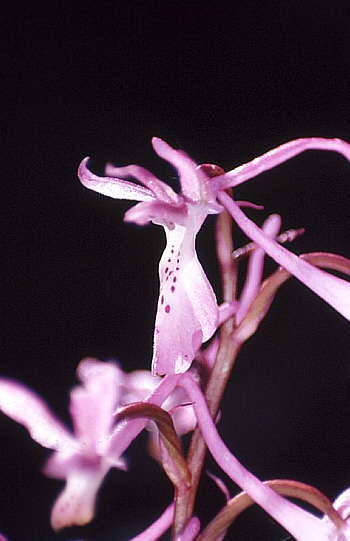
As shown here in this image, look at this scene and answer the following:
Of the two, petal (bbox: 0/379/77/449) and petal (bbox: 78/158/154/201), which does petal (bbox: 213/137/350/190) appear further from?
petal (bbox: 0/379/77/449)

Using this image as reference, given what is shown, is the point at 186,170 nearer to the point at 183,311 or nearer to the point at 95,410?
the point at 183,311

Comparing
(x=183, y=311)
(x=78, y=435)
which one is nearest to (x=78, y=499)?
(x=78, y=435)

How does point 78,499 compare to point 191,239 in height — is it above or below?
below

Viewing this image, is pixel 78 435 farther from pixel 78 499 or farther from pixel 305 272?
pixel 305 272

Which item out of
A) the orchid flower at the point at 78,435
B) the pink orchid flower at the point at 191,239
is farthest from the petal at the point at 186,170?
the orchid flower at the point at 78,435

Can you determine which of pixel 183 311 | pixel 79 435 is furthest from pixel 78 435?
pixel 183 311

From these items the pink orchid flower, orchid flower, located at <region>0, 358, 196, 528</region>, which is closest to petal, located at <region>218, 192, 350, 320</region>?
the pink orchid flower

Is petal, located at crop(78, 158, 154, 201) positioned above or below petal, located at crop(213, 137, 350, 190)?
above
